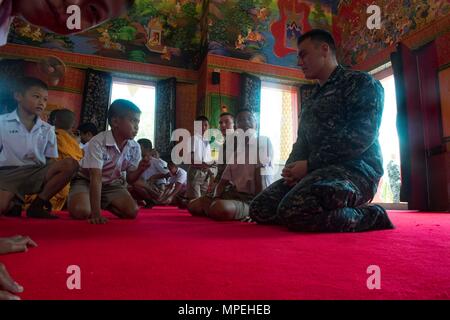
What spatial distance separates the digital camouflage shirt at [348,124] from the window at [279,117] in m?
5.07

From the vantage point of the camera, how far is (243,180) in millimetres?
2666

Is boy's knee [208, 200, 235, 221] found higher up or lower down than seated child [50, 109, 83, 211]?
lower down

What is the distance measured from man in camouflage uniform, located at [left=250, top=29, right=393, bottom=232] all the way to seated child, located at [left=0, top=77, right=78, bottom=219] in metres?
1.42

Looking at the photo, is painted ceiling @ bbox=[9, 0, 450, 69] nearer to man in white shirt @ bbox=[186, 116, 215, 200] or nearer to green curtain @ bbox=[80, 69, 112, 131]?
green curtain @ bbox=[80, 69, 112, 131]

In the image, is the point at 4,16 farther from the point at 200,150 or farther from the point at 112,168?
the point at 200,150

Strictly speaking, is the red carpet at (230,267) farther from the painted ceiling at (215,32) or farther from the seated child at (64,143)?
the painted ceiling at (215,32)

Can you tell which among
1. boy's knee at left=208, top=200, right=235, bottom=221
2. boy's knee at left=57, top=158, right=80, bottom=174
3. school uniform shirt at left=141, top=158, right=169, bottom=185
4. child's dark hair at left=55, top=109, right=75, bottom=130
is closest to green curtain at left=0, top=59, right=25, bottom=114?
school uniform shirt at left=141, top=158, right=169, bottom=185

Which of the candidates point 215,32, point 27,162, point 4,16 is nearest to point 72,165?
point 27,162

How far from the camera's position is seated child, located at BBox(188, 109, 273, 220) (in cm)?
246

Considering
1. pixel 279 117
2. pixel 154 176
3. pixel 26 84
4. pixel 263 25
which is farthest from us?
pixel 279 117

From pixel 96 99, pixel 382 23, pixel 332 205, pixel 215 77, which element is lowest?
pixel 332 205

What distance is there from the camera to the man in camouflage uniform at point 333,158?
1651 millimetres

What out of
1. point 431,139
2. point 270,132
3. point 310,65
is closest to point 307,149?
point 310,65

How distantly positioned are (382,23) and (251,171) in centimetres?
497
